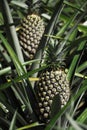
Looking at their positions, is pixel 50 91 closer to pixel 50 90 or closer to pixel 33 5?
pixel 50 90

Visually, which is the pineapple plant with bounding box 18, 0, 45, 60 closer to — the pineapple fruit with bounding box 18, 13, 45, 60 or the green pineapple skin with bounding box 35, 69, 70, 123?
the pineapple fruit with bounding box 18, 13, 45, 60

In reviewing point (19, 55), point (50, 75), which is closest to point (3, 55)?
point (19, 55)

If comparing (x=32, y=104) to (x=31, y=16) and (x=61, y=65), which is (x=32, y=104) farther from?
(x=31, y=16)

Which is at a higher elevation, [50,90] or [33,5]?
[33,5]

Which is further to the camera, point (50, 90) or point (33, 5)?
point (33, 5)

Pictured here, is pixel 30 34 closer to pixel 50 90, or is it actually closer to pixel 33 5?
pixel 33 5

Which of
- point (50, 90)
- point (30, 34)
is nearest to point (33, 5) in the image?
point (30, 34)

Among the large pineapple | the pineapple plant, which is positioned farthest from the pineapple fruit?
the large pineapple

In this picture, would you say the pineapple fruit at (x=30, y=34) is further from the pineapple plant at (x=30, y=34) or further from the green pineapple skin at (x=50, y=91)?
the green pineapple skin at (x=50, y=91)
